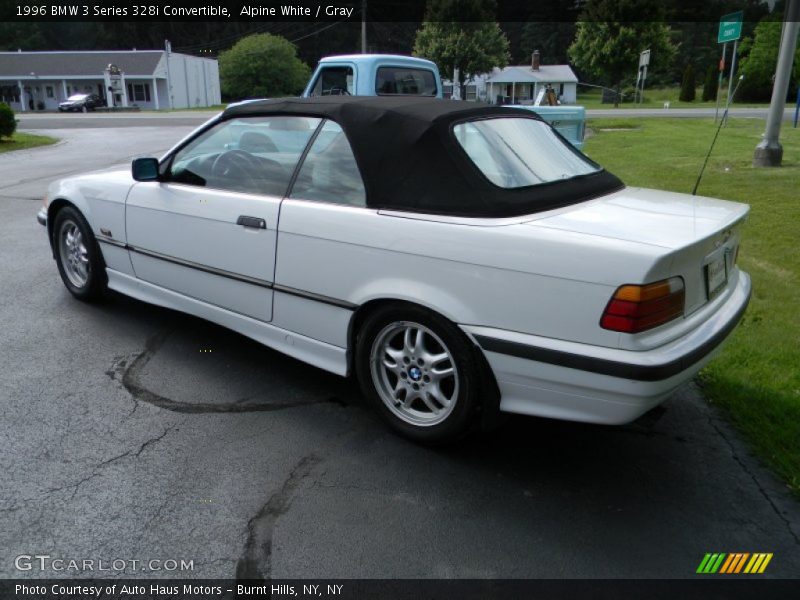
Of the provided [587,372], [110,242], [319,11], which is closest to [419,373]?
[587,372]

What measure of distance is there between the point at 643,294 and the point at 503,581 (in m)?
1.15

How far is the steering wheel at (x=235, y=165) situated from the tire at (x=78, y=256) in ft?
4.58

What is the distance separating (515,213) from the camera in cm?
282

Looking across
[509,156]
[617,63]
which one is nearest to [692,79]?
[617,63]

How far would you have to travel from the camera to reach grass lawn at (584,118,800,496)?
11.0 ft

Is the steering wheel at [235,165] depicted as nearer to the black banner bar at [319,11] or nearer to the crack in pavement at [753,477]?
the crack in pavement at [753,477]

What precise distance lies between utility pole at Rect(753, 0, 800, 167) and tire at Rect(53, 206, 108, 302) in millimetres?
9394

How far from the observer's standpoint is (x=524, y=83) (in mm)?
64250

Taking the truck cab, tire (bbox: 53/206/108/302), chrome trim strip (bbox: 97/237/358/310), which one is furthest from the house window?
chrome trim strip (bbox: 97/237/358/310)

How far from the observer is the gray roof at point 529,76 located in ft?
203

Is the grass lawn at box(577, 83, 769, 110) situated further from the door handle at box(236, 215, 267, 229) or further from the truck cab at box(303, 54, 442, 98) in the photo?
the door handle at box(236, 215, 267, 229)

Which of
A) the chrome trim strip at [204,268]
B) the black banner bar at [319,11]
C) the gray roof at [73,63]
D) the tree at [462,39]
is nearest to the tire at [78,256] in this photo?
the chrome trim strip at [204,268]

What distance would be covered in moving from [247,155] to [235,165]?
9 cm

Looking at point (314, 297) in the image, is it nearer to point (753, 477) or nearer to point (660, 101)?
point (753, 477)
